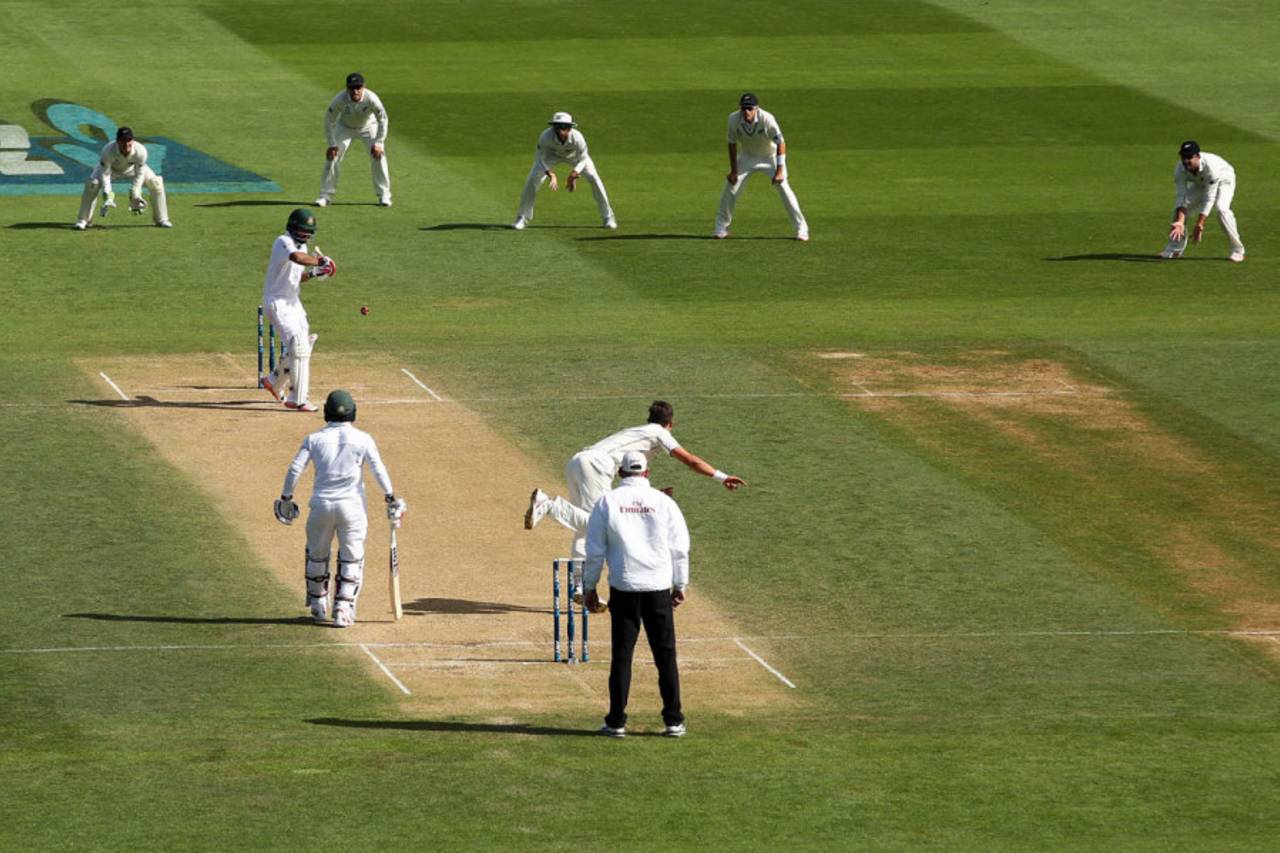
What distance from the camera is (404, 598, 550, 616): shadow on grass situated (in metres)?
19.5

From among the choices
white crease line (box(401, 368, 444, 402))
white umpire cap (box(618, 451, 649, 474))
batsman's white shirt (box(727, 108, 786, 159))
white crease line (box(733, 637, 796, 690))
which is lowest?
white crease line (box(733, 637, 796, 690))

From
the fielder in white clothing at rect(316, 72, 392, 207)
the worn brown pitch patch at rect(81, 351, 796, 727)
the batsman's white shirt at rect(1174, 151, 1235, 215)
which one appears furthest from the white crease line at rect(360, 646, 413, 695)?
the batsman's white shirt at rect(1174, 151, 1235, 215)

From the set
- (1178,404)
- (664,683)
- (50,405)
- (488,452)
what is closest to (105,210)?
(50,405)

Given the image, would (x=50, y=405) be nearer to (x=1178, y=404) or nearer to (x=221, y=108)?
(x=1178, y=404)

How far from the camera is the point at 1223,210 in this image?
35.0m

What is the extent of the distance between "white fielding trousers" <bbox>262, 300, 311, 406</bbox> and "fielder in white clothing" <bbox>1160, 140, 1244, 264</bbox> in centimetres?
1391

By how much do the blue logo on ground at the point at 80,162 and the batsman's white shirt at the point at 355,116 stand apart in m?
2.72

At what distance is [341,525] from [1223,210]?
19710 mm

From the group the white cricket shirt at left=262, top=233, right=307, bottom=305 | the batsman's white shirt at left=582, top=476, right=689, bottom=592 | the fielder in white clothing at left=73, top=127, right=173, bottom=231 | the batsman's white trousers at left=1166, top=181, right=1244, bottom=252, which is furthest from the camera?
the fielder in white clothing at left=73, top=127, right=173, bottom=231

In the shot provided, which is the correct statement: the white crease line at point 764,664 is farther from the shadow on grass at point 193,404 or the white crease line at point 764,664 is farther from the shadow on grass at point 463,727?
the shadow on grass at point 193,404

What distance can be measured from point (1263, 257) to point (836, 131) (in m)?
10.4

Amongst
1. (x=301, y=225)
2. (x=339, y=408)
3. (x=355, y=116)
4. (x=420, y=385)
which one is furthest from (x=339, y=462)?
(x=355, y=116)

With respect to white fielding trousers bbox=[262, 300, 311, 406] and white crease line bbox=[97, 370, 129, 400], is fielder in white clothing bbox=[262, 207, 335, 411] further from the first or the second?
white crease line bbox=[97, 370, 129, 400]

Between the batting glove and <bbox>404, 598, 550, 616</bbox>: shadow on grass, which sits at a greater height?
the batting glove
